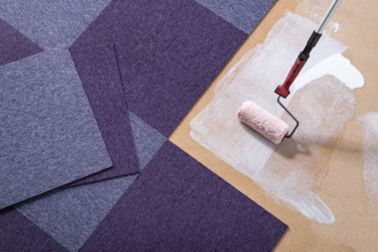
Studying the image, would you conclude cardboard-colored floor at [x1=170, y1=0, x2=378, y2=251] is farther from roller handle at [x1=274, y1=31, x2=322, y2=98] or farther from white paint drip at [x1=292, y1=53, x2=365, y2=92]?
roller handle at [x1=274, y1=31, x2=322, y2=98]

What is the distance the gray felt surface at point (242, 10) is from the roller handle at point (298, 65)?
34cm

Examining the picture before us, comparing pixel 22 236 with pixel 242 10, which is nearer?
pixel 22 236

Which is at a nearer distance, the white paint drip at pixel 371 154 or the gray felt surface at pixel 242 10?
the white paint drip at pixel 371 154

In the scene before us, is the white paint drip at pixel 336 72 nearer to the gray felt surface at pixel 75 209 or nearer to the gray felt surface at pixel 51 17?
the gray felt surface at pixel 75 209

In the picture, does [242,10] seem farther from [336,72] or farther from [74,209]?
[74,209]

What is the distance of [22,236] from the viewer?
4.19ft

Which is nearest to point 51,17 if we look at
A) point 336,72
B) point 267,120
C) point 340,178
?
point 267,120

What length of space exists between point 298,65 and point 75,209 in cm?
85

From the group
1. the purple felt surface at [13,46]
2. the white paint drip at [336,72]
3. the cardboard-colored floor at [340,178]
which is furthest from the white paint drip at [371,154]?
the purple felt surface at [13,46]

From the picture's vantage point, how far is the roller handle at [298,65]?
3.87 ft

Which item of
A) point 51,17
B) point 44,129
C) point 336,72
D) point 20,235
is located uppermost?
point 336,72

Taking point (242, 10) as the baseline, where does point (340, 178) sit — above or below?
below

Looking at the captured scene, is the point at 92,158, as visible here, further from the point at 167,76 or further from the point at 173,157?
the point at 167,76

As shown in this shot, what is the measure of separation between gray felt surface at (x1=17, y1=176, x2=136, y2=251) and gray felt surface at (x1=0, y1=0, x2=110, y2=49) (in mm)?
575
